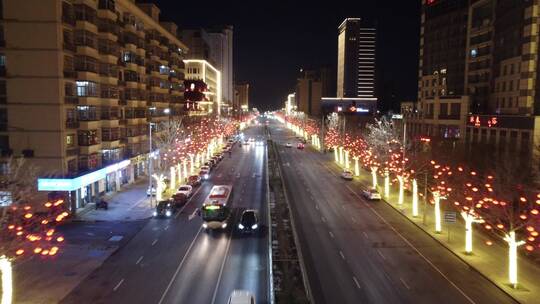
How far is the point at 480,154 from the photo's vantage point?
54.2 m

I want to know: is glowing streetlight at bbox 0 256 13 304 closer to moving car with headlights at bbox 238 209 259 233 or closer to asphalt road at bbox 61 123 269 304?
asphalt road at bbox 61 123 269 304

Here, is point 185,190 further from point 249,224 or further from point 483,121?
point 483,121

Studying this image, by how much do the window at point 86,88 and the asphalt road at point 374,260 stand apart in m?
24.5

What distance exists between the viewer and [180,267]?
107 feet

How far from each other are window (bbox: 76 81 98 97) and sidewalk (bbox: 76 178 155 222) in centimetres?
Answer: 1144

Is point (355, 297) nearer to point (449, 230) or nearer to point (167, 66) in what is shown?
point (449, 230)

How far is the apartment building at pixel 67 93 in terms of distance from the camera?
44656 millimetres

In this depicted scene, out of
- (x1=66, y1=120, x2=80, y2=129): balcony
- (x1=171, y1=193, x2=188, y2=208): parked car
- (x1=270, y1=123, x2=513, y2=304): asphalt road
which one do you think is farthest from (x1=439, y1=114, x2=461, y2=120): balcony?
(x1=66, y1=120, x2=80, y2=129): balcony

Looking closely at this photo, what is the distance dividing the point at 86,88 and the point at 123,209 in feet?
42.7

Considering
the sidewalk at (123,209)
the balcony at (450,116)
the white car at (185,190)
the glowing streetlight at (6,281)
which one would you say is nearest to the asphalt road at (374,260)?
the white car at (185,190)

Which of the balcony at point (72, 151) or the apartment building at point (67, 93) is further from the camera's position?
the balcony at point (72, 151)

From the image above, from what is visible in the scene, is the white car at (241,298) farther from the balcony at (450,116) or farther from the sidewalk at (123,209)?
the balcony at (450,116)

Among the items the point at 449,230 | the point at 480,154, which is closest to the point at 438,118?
the point at 480,154

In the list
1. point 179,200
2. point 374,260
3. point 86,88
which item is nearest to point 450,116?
point 179,200
